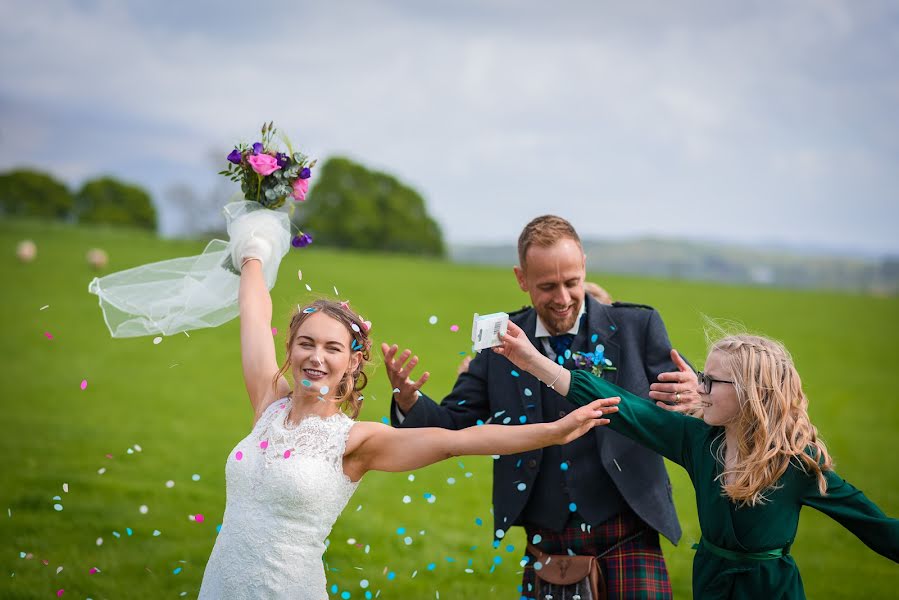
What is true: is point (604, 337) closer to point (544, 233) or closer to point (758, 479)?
point (544, 233)

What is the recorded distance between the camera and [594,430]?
5.20m

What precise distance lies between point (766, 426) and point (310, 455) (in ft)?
7.31

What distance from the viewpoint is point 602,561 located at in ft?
17.1

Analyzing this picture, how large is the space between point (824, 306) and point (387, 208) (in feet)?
194

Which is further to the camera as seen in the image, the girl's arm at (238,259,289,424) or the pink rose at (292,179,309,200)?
the pink rose at (292,179,309,200)

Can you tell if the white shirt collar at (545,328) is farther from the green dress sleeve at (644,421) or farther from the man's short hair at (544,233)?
the green dress sleeve at (644,421)

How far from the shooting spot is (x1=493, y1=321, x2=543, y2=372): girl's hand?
4.60 m

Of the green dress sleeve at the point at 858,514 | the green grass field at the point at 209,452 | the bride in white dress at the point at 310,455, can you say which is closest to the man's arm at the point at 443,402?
the green grass field at the point at 209,452

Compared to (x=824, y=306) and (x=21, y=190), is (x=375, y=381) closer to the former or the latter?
(x=824, y=306)

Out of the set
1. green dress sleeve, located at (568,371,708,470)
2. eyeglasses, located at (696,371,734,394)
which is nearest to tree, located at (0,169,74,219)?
green dress sleeve, located at (568,371,708,470)

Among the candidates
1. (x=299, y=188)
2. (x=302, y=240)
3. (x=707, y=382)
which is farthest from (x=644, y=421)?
(x=299, y=188)

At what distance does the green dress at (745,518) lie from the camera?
4125 mm

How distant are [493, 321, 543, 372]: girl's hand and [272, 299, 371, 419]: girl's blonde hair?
71 cm

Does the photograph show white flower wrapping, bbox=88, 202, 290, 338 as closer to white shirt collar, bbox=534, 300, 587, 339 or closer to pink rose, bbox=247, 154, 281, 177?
pink rose, bbox=247, 154, 281, 177
